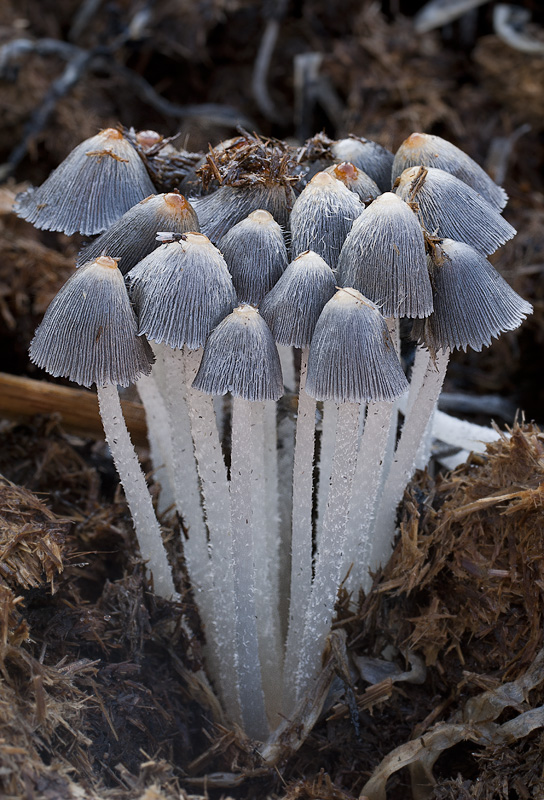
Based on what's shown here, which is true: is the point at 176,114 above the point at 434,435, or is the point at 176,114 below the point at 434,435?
above

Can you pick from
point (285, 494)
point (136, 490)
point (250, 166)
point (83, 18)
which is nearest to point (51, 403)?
point (136, 490)

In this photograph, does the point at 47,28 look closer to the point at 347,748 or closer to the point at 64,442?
the point at 64,442

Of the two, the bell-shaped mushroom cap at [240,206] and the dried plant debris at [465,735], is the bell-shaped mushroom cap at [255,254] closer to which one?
the bell-shaped mushroom cap at [240,206]

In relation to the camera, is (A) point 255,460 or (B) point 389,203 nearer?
(B) point 389,203

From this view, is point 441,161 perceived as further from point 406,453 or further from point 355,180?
point 406,453

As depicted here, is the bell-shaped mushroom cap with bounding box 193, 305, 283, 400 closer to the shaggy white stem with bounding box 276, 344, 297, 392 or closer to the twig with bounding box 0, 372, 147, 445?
the shaggy white stem with bounding box 276, 344, 297, 392

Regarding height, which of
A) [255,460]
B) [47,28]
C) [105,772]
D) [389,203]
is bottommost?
[105,772]

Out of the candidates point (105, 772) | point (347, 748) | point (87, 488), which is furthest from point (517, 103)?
point (105, 772)
